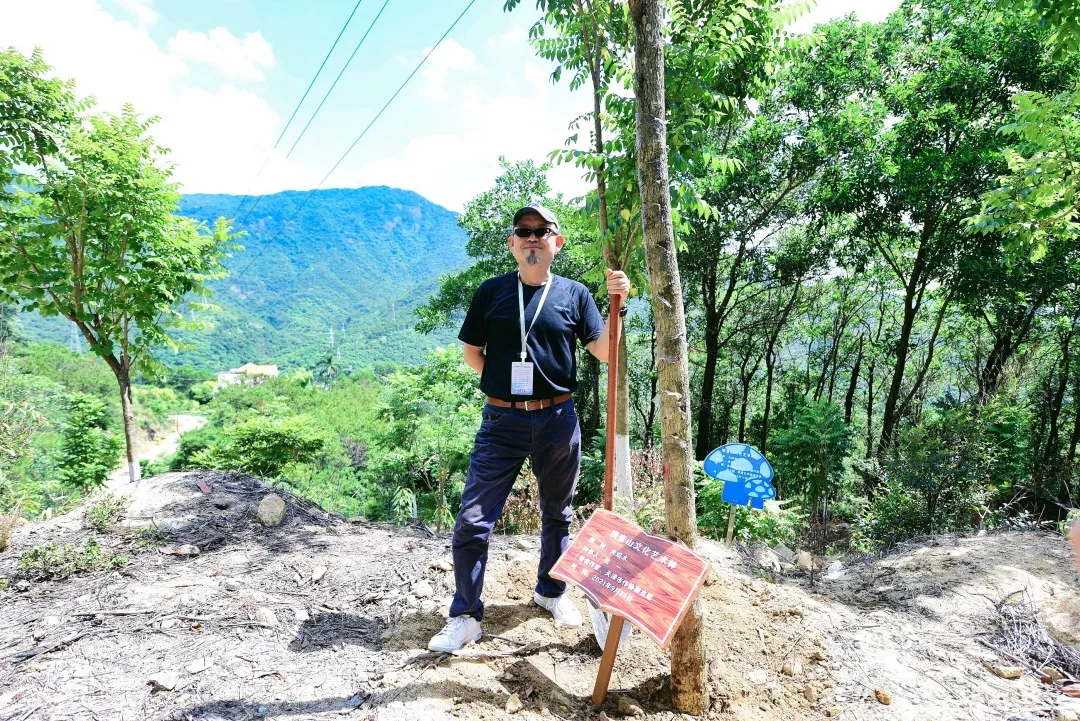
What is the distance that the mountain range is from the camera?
88.6 metres

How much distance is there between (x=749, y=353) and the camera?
1747 cm

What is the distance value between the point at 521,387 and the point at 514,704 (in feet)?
4.49

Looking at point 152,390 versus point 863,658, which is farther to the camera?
point 152,390

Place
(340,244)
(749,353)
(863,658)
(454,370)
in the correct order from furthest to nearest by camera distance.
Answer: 1. (340,244)
2. (749,353)
3. (454,370)
4. (863,658)

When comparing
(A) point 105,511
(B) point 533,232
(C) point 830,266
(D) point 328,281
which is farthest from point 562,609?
(D) point 328,281

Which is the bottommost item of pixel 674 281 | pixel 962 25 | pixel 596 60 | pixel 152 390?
pixel 152 390

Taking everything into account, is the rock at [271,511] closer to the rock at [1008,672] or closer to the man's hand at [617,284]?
the man's hand at [617,284]

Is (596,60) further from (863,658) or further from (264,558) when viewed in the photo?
(264,558)

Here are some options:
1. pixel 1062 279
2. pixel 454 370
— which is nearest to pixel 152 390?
pixel 454 370

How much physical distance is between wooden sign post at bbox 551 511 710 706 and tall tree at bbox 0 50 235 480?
5262mm

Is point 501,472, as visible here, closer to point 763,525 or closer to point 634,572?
point 634,572

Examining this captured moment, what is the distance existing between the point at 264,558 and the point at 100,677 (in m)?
1.43

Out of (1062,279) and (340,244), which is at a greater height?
(340,244)

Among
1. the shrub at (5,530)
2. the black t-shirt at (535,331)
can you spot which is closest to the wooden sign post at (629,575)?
the black t-shirt at (535,331)
